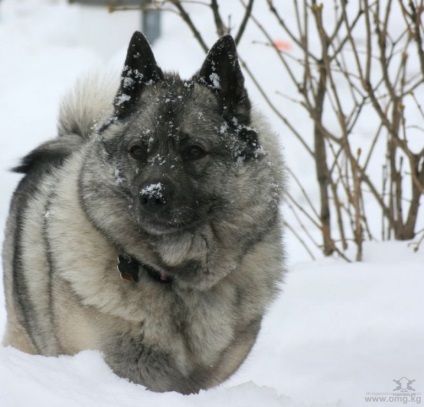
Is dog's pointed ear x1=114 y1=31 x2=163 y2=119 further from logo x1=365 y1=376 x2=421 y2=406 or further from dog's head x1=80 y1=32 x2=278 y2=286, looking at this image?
logo x1=365 y1=376 x2=421 y2=406

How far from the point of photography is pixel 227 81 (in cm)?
301

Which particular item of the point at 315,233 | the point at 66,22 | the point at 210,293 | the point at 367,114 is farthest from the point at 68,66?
the point at 210,293

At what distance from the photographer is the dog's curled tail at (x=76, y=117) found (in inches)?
143

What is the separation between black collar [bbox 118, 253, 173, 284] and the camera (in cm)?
285

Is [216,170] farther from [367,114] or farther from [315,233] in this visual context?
[367,114]

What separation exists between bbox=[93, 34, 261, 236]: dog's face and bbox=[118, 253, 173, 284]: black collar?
131mm

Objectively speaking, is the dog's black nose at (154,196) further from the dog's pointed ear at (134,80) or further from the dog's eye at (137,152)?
the dog's pointed ear at (134,80)

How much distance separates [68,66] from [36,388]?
7.67 metres

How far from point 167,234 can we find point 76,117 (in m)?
1.15

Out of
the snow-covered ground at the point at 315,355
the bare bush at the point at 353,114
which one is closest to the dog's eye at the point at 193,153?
the snow-covered ground at the point at 315,355

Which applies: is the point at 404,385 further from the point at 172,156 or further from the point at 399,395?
the point at 172,156

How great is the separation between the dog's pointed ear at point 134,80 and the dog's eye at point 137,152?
21 cm

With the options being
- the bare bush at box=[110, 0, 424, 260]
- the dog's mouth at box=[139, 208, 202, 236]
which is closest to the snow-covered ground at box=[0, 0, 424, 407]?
the bare bush at box=[110, 0, 424, 260]

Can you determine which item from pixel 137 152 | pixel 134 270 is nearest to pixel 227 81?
pixel 137 152
